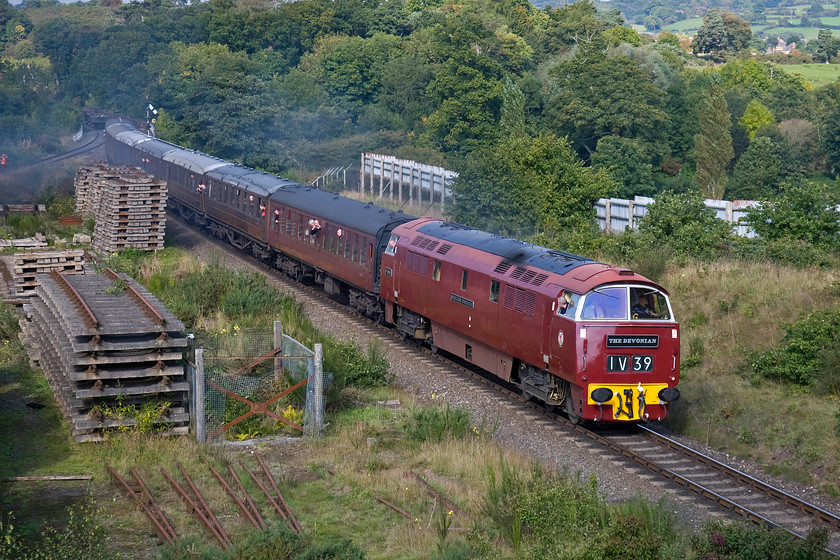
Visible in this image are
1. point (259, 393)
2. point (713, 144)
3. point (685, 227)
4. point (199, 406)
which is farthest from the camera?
point (713, 144)

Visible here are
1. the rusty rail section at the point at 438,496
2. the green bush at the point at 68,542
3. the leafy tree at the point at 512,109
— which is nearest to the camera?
the green bush at the point at 68,542

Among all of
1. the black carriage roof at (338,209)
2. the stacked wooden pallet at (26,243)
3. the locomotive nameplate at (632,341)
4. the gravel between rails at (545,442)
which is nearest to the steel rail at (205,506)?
the gravel between rails at (545,442)

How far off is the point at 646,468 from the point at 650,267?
10.3 m

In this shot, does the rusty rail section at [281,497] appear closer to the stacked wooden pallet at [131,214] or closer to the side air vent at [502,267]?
the side air vent at [502,267]

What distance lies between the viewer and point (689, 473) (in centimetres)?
1534

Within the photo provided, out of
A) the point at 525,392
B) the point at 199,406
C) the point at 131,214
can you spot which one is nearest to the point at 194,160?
the point at 131,214

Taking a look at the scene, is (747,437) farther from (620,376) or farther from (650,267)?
(650,267)

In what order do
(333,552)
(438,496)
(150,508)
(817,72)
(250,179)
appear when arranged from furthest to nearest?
(817,72), (250,179), (438,496), (150,508), (333,552)

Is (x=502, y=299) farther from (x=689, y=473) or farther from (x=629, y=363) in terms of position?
(x=689, y=473)

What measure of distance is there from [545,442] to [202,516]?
6625 mm

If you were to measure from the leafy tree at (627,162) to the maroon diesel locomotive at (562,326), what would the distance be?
34050mm

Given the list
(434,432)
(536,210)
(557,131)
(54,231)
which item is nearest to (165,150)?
(54,231)

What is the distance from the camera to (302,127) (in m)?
60.5

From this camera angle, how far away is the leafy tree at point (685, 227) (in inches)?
1070
